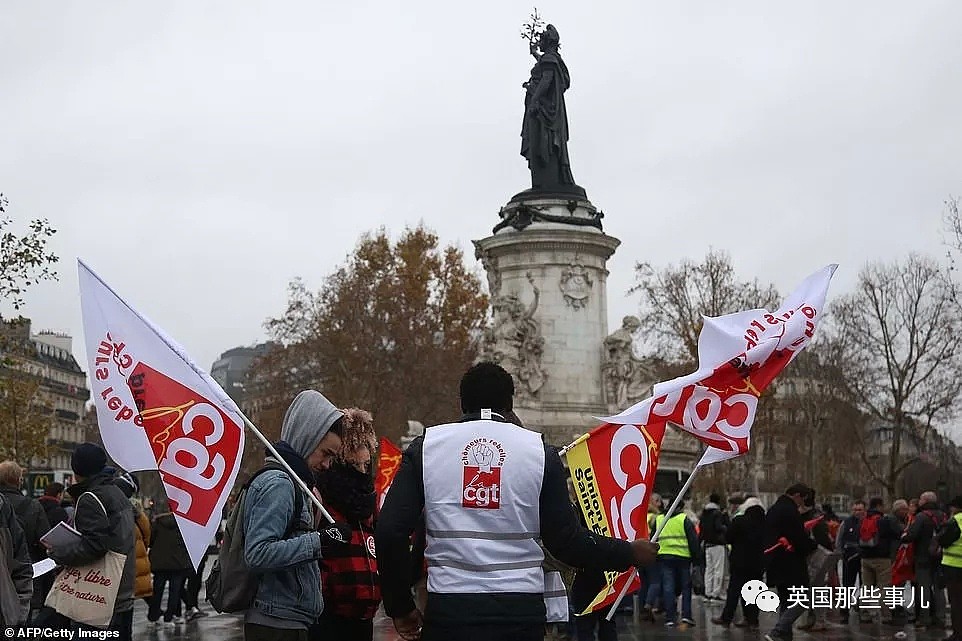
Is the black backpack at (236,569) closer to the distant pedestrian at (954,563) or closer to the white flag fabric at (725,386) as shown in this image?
the white flag fabric at (725,386)

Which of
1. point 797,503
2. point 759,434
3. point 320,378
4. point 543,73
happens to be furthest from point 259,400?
point 797,503

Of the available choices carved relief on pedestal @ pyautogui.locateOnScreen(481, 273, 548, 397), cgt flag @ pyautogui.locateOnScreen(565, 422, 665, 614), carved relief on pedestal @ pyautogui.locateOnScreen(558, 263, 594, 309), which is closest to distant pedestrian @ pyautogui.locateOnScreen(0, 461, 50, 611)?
cgt flag @ pyautogui.locateOnScreen(565, 422, 665, 614)

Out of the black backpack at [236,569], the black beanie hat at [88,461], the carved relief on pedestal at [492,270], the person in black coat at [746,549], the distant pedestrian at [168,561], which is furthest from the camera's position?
the carved relief on pedestal at [492,270]

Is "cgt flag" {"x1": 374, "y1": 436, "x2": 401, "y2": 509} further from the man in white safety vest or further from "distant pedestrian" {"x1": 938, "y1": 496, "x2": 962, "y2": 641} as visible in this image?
"distant pedestrian" {"x1": 938, "y1": 496, "x2": 962, "y2": 641}

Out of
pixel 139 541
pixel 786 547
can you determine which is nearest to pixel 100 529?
pixel 139 541

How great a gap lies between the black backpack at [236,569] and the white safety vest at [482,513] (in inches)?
41.3

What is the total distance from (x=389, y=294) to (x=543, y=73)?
20904 millimetres

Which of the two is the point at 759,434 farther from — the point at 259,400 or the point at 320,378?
the point at 259,400

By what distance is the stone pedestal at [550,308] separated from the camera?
31062 mm

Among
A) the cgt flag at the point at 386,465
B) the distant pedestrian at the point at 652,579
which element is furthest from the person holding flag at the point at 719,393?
the distant pedestrian at the point at 652,579

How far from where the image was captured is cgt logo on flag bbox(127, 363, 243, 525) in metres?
6.94

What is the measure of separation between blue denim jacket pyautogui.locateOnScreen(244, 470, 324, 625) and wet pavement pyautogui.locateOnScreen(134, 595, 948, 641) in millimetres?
8125

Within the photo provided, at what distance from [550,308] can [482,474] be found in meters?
26.3

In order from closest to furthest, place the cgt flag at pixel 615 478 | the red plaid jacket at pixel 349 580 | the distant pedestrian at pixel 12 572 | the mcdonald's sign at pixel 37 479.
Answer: the red plaid jacket at pixel 349 580 → the cgt flag at pixel 615 478 → the distant pedestrian at pixel 12 572 → the mcdonald's sign at pixel 37 479
